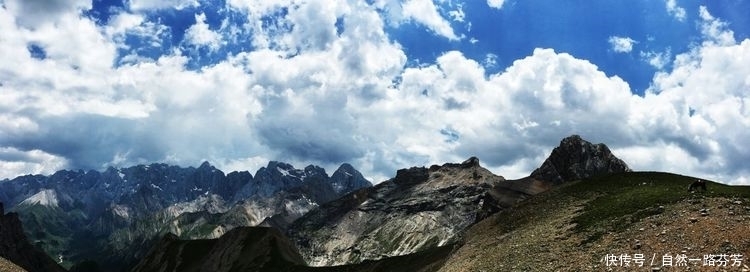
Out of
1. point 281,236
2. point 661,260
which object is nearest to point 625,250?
point 661,260

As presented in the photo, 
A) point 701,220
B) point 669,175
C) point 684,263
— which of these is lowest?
point 684,263

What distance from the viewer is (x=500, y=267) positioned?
46938 millimetres

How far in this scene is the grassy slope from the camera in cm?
3847

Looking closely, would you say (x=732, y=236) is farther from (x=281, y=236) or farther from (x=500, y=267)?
(x=281, y=236)

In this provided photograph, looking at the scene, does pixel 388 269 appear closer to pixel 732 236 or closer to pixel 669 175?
pixel 669 175

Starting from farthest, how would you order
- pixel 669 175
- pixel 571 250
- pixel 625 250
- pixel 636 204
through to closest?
pixel 669 175
pixel 636 204
pixel 571 250
pixel 625 250

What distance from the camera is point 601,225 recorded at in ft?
155

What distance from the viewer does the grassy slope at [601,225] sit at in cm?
3847

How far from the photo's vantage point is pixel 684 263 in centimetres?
3341

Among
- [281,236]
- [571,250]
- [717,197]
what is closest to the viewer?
[571,250]

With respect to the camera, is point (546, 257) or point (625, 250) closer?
point (625, 250)

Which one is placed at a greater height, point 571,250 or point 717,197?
point 717,197

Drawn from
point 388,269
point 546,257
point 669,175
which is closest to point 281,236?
point 388,269

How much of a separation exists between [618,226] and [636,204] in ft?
20.2
